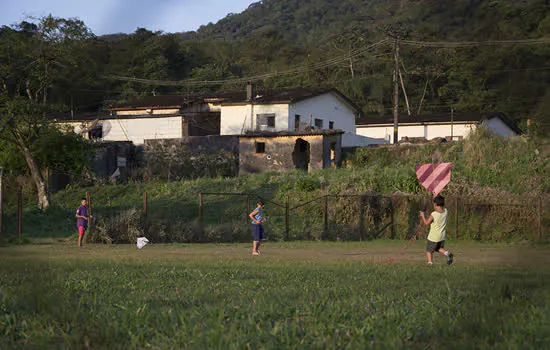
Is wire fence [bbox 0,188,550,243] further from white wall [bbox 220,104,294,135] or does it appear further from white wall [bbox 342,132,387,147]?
white wall [bbox 342,132,387,147]

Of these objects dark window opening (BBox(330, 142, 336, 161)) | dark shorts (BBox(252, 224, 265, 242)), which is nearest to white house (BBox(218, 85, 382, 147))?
dark window opening (BBox(330, 142, 336, 161))

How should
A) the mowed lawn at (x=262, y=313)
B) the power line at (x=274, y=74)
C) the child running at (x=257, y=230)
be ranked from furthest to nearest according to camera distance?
the power line at (x=274, y=74) < the child running at (x=257, y=230) < the mowed lawn at (x=262, y=313)

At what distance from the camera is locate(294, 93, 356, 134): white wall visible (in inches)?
2205

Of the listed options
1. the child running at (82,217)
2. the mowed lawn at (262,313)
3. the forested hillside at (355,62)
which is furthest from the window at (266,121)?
the mowed lawn at (262,313)

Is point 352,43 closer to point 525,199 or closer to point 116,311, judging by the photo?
point 525,199

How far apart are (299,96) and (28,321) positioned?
50.6 meters

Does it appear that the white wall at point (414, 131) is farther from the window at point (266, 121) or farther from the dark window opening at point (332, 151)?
the dark window opening at point (332, 151)

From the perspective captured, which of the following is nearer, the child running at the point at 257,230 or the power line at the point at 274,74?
the child running at the point at 257,230

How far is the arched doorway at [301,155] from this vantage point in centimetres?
4944

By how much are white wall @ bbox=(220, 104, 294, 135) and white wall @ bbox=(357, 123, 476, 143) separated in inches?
520

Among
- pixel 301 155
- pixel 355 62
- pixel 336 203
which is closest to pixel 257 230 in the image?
pixel 336 203

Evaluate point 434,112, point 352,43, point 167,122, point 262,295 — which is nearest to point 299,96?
point 167,122

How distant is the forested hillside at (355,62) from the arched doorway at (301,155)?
1099 cm

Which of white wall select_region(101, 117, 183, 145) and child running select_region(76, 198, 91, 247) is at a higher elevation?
white wall select_region(101, 117, 183, 145)
